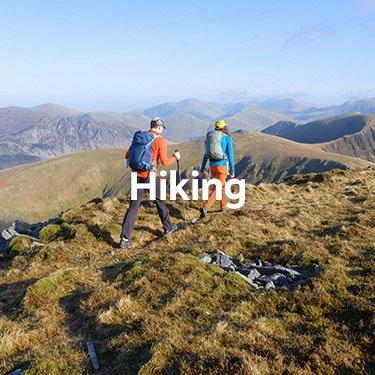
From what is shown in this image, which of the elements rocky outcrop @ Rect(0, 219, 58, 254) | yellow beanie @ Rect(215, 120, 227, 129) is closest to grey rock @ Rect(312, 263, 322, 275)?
yellow beanie @ Rect(215, 120, 227, 129)

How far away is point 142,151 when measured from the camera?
15.2 meters

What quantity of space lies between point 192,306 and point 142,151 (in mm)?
7274

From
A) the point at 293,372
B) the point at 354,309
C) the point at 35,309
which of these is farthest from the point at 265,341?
the point at 35,309

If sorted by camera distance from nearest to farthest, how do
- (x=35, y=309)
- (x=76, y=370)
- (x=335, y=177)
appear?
(x=76, y=370), (x=35, y=309), (x=335, y=177)

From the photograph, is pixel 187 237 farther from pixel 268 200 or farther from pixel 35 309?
pixel 268 200

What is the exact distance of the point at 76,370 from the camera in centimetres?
A: 716

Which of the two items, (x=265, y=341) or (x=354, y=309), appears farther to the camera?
(x=354, y=309)

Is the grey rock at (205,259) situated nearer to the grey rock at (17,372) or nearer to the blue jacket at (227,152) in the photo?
the grey rock at (17,372)

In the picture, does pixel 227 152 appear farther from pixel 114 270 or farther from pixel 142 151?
pixel 114 270

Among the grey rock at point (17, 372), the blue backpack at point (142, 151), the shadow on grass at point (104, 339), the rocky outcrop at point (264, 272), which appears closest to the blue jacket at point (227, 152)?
the blue backpack at point (142, 151)

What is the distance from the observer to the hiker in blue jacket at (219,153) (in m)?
18.1

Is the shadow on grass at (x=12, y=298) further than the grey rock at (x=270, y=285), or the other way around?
the grey rock at (x=270, y=285)

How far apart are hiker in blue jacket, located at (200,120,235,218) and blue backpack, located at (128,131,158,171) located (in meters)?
3.66

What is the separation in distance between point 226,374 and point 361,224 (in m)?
11.5
